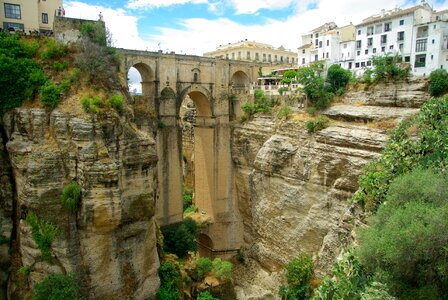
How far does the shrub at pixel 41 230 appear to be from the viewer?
14.8 meters

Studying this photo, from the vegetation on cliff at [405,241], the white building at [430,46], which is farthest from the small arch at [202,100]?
the vegetation on cliff at [405,241]

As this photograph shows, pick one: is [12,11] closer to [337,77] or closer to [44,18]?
[44,18]

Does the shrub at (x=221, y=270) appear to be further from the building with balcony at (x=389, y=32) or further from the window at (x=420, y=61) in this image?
the window at (x=420, y=61)

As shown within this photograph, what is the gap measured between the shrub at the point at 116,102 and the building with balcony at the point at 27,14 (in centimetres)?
739

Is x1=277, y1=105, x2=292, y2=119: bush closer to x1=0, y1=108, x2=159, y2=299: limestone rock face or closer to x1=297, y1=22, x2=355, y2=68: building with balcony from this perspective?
x1=297, y1=22, x2=355, y2=68: building with balcony

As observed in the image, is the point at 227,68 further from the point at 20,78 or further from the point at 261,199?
the point at 20,78

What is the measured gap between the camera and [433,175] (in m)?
10.5

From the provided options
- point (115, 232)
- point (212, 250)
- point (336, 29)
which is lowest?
point (212, 250)

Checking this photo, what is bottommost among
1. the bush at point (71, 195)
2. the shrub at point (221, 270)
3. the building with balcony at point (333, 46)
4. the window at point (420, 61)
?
the shrub at point (221, 270)

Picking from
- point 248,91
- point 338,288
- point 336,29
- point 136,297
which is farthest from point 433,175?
point 336,29

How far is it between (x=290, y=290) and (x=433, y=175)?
15.0 m

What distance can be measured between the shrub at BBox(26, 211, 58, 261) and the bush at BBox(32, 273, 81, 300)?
1.41m

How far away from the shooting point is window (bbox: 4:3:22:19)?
19.4 meters

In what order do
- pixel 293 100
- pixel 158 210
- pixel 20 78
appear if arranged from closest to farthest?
pixel 20 78
pixel 158 210
pixel 293 100
